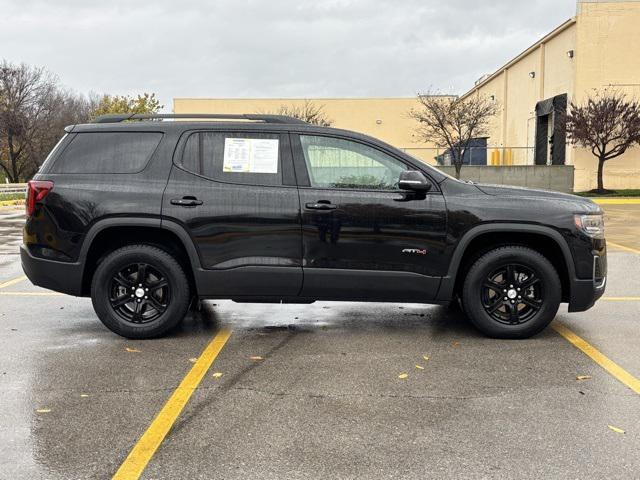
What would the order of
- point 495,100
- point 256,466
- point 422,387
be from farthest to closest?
point 495,100, point 422,387, point 256,466

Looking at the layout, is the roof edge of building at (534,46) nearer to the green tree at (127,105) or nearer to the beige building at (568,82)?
the beige building at (568,82)

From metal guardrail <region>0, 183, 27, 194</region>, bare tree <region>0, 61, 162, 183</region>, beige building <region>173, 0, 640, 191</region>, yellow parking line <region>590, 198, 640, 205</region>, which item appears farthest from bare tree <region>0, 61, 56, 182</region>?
yellow parking line <region>590, 198, 640, 205</region>

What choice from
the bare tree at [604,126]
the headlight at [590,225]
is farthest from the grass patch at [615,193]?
the headlight at [590,225]

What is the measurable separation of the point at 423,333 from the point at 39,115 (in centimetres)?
4906

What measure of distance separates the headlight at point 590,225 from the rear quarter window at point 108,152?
369 cm

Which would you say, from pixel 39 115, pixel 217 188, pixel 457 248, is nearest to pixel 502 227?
pixel 457 248

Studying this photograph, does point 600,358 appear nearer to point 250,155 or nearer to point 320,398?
point 320,398

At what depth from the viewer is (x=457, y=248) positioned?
5.36 meters

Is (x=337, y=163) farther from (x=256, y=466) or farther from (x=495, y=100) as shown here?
(x=495, y=100)

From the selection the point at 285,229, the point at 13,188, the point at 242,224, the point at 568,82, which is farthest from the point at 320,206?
the point at 13,188

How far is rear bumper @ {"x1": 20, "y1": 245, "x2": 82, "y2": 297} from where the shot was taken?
5.47 m

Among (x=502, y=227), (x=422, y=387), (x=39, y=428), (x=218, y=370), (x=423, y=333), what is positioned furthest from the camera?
(x=423, y=333)

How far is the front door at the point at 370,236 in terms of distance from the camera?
5332mm

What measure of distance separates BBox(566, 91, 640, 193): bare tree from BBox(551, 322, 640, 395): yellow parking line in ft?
79.7
